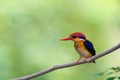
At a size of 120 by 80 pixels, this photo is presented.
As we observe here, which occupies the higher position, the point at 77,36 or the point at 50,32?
the point at 50,32

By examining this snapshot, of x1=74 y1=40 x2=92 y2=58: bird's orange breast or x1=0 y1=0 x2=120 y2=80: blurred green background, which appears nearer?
x1=74 y1=40 x2=92 y2=58: bird's orange breast

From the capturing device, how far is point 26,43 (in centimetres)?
330

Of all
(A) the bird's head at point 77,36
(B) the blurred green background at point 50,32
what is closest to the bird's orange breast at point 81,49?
(A) the bird's head at point 77,36

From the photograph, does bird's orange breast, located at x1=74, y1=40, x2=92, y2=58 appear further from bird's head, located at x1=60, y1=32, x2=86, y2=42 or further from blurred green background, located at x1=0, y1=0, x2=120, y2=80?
blurred green background, located at x1=0, y1=0, x2=120, y2=80

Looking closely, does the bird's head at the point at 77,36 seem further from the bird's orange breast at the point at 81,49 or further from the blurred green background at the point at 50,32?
the blurred green background at the point at 50,32

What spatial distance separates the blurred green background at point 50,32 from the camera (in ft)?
10.3

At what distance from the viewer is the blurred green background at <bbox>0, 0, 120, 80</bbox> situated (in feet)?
10.3

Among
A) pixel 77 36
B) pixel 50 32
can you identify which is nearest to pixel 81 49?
pixel 77 36

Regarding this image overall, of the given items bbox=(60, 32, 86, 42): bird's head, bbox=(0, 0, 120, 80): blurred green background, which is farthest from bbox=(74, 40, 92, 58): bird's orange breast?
bbox=(0, 0, 120, 80): blurred green background

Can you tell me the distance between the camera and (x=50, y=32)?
3389 mm

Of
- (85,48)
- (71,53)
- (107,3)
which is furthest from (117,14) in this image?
(85,48)

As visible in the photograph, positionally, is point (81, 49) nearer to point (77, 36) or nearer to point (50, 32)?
point (77, 36)

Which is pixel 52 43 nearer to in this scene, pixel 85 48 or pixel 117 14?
pixel 117 14

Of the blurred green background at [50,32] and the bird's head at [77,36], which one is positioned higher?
the blurred green background at [50,32]
